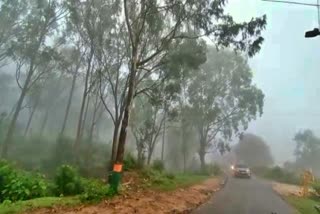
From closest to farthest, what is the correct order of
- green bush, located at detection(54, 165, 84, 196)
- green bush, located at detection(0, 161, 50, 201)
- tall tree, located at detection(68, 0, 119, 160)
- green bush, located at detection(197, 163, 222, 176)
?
green bush, located at detection(0, 161, 50, 201) → green bush, located at detection(54, 165, 84, 196) → tall tree, located at detection(68, 0, 119, 160) → green bush, located at detection(197, 163, 222, 176)

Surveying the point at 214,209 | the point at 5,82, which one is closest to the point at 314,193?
the point at 214,209

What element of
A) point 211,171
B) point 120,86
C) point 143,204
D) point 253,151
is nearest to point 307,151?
point 253,151

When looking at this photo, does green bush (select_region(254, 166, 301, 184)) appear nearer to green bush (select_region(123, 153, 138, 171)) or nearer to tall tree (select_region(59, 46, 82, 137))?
green bush (select_region(123, 153, 138, 171))

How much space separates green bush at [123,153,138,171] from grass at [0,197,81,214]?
10.1m

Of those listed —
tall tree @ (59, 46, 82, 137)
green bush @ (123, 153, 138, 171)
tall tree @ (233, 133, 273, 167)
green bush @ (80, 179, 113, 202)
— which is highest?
tall tree @ (59, 46, 82, 137)

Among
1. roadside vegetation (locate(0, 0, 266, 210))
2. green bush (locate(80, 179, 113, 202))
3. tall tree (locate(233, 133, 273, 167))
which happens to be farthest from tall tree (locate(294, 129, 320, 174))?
green bush (locate(80, 179, 113, 202))

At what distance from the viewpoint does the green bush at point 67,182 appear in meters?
14.5

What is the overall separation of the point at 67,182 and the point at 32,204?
3753 millimetres

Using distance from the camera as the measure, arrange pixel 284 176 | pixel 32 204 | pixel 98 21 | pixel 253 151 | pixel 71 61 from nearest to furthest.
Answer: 1. pixel 32 204
2. pixel 98 21
3. pixel 71 61
4. pixel 284 176
5. pixel 253 151

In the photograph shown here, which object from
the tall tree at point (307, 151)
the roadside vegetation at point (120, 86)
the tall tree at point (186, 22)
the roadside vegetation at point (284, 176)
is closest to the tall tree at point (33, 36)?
the roadside vegetation at point (120, 86)

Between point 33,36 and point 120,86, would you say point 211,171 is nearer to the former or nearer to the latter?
point 120,86

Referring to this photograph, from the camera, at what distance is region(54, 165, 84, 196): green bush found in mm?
14508

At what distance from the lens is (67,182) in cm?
1481

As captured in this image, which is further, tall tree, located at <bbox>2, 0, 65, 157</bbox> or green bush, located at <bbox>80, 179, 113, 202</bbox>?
tall tree, located at <bbox>2, 0, 65, 157</bbox>
